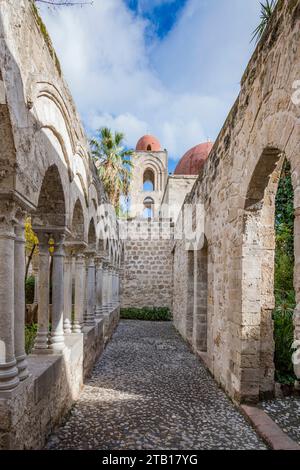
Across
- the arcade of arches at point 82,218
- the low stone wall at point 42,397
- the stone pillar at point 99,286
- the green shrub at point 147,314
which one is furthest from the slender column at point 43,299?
the green shrub at point 147,314

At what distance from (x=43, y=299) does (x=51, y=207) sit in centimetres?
105

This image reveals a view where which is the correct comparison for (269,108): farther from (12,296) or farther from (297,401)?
(297,401)

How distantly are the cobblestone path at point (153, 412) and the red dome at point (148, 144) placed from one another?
22832 mm

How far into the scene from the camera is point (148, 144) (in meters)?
28.4

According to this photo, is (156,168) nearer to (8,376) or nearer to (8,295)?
(8,295)

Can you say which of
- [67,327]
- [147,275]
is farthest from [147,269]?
[67,327]

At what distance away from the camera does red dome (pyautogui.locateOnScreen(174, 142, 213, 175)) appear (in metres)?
18.4

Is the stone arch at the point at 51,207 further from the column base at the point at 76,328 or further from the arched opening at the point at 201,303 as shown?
the arched opening at the point at 201,303

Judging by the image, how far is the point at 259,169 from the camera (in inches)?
156

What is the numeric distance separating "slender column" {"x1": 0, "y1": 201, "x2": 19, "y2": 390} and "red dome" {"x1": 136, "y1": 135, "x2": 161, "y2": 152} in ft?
84.3

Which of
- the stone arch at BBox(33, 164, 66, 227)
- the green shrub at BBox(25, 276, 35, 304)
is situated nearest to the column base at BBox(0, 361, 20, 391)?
the stone arch at BBox(33, 164, 66, 227)

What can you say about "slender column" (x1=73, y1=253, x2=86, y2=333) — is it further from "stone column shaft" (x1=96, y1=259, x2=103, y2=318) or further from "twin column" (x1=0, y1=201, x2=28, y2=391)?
"twin column" (x1=0, y1=201, x2=28, y2=391)
